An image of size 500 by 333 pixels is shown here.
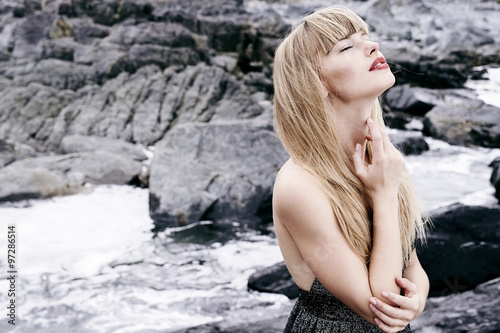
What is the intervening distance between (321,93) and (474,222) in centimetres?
289

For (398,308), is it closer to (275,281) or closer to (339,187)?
(339,187)

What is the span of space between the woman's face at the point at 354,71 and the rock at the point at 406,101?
11.5m

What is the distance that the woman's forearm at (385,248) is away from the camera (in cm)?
147

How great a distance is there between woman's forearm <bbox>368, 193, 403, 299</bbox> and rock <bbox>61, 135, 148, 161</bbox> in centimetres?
923

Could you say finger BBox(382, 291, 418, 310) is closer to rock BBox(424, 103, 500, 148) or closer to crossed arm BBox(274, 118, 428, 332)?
crossed arm BBox(274, 118, 428, 332)

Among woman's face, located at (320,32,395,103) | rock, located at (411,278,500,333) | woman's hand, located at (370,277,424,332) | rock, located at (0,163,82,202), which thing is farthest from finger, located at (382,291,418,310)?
rock, located at (0,163,82,202)

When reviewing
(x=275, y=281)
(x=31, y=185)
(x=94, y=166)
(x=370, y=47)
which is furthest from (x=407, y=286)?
(x=94, y=166)

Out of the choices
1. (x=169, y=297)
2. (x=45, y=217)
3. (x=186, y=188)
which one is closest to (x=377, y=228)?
(x=169, y=297)

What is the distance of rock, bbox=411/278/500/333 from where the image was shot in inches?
110

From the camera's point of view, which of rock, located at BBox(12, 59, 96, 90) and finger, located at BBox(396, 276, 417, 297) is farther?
rock, located at BBox(12, 59, 96, 90)

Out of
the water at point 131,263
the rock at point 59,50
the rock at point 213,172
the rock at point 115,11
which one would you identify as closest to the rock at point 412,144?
the water at point 131,263

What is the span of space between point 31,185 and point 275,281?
5.00 m

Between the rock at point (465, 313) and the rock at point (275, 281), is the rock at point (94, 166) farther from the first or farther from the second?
the rock at point (465, 313)

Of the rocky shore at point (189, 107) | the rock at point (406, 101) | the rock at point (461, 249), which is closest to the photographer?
the rock at point (461, 249)
